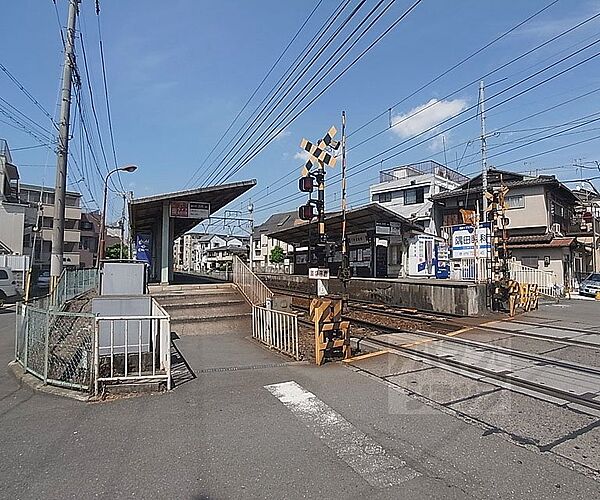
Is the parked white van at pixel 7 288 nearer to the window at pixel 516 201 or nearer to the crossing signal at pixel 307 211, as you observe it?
the crossing signal at pixel 307 211

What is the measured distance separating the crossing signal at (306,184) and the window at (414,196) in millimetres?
33156

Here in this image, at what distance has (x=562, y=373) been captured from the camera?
6.75m

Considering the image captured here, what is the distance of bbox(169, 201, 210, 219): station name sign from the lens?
55.9ft

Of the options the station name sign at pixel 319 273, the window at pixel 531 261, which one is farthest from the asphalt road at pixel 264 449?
the window at pixel 531 261

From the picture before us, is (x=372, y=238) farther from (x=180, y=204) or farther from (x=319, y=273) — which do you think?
(x=319, y=273)

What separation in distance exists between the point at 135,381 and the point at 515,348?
7128mm

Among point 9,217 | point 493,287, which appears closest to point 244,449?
point 493,287

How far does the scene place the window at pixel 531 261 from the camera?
27.5 m

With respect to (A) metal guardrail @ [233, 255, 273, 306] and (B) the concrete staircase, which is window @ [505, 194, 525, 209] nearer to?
(A) metal guardrail @ [233, 255, 273, 306]

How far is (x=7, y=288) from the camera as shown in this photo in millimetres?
19922

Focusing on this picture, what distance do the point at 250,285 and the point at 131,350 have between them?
21.7 ft

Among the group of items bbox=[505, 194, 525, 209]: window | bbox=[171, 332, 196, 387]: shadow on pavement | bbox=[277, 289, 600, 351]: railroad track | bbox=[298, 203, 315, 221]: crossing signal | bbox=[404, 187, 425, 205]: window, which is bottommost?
bbox=[171, 332, 196, 387]: shadow on pavement

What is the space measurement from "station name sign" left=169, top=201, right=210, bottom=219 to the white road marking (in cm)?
1247

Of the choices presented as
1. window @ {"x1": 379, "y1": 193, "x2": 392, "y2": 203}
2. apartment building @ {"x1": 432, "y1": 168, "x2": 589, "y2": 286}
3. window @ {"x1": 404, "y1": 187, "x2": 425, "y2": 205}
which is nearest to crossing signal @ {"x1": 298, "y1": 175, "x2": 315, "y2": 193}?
apartment building @ {"x1": 432, "y1": 168, "x2": 589, "y2": 286}
